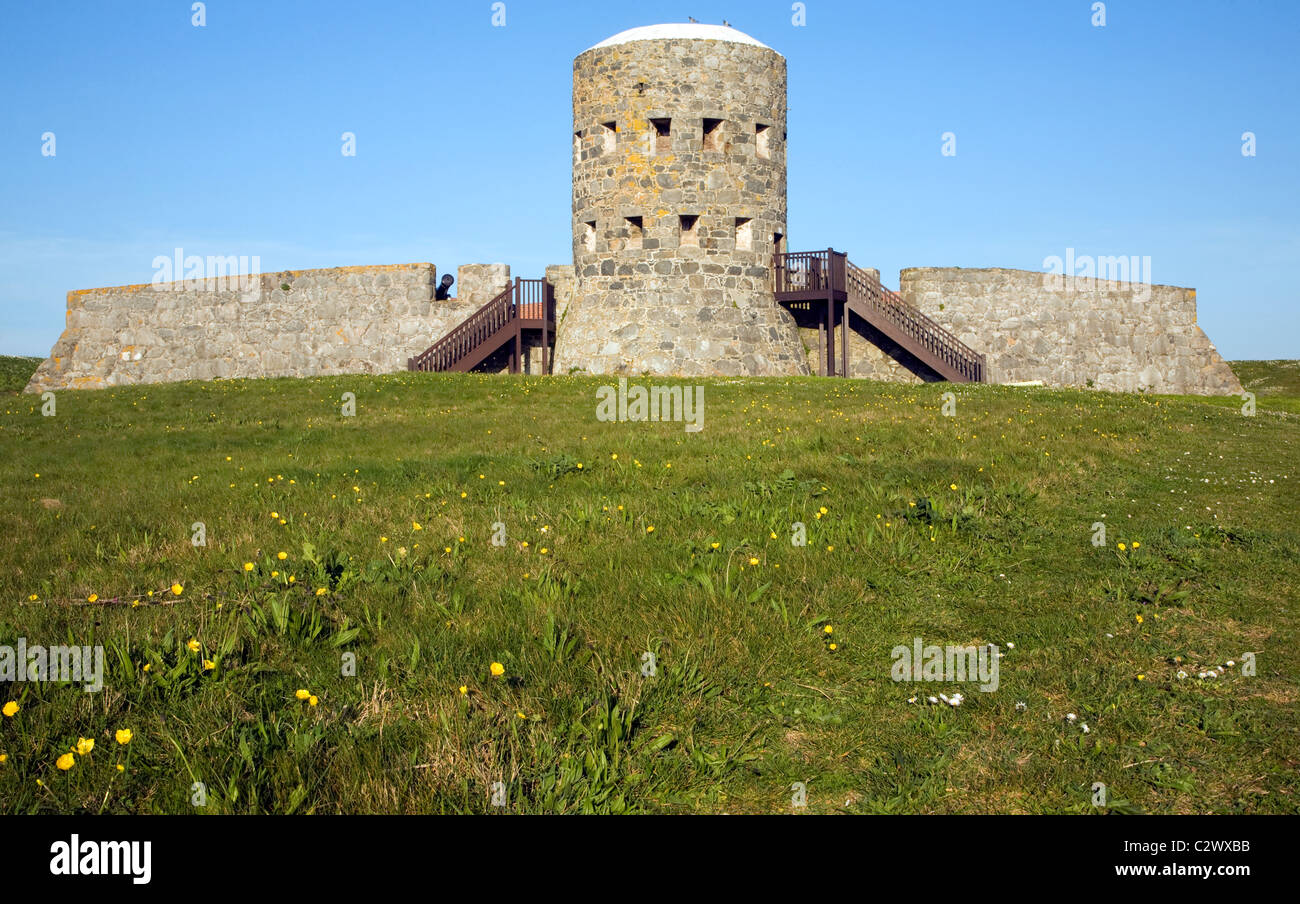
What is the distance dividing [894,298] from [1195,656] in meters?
21.3

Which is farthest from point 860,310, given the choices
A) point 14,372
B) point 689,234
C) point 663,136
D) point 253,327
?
point 14,372

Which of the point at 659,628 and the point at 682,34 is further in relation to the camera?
the point at 682,34

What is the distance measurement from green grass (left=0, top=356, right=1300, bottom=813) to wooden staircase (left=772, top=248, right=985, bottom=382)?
1398 centimetres

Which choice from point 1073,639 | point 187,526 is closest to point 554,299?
point 187,526

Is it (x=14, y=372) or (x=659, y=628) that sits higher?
(x=14, y=372)

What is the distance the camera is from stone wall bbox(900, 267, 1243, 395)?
2753 centimetres

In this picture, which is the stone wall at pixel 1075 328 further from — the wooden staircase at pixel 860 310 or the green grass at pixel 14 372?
the green grass at pixel 14 372

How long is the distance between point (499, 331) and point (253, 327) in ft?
24.8

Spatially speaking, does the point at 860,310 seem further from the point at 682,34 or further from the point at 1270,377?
the point at 1270,377

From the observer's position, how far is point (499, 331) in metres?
26.9

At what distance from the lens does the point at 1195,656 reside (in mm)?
6031

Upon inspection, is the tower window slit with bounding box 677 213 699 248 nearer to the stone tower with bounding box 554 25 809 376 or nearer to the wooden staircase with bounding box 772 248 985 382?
the stone tower with bounding box 554 25 809 376

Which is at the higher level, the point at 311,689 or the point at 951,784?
the point at 311,689
